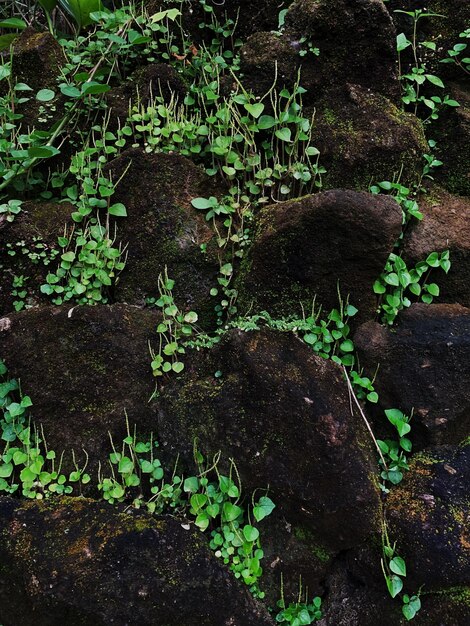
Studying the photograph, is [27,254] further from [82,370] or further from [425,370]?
[425,370]

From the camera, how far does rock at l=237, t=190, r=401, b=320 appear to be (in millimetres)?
2492

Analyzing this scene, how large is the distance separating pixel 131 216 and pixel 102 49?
1523mm

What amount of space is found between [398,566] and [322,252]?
1.50 m

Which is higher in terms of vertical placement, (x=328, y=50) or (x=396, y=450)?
(x=328, y=50)

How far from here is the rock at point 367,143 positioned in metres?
2.93

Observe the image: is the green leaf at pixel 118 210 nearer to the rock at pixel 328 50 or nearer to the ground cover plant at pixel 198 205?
the ground cover plant at pixel 198 205

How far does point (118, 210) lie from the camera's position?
9.50ft

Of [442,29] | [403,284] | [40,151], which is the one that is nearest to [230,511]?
[403,284]

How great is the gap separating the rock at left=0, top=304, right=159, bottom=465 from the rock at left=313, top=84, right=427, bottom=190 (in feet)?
4.93

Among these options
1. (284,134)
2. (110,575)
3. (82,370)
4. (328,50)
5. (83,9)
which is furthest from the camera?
(83,9)

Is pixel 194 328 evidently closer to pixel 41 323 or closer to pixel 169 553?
pixel 41 323

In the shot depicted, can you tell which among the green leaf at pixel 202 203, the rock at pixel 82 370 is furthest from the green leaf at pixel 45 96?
the rock at pixel 82 370

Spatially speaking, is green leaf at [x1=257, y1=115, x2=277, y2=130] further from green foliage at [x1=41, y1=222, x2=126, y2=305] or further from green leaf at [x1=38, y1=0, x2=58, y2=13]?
Result: green leaf at [x1=38, y1=0, x2=58, y2=13]

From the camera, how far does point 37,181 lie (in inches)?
123
